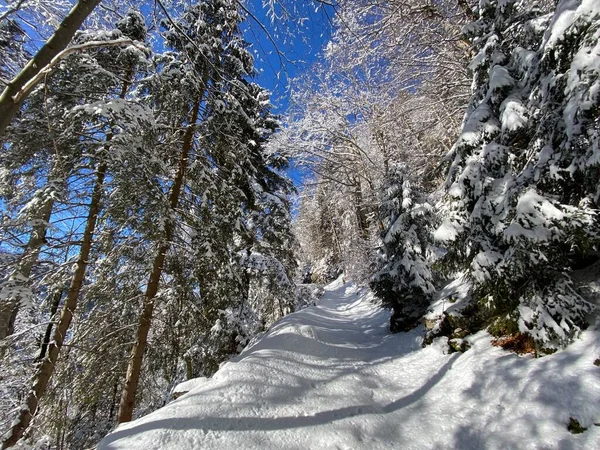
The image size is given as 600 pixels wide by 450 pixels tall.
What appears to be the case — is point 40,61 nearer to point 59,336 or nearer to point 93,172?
point 93,172

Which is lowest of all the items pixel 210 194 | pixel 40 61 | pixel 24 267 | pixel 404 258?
pixel 404 258

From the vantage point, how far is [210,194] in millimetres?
6379

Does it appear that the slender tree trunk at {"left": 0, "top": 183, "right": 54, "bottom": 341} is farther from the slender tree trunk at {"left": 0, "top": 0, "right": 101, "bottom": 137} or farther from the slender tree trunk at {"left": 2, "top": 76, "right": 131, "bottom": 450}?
the slender tree trunk at {"left": 0, "top": 0, "right": 101, "bottom": 137}

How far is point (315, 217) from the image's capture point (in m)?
36.8

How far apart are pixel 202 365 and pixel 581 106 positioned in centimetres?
913

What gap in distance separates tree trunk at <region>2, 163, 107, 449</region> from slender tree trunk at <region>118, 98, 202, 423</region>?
1.10 m

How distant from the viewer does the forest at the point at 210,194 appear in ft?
11.0

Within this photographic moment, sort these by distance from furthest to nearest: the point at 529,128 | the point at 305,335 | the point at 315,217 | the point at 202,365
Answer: the point at 315,217 → the point at 202,365 → the point at 305,335 → the point at 529,128

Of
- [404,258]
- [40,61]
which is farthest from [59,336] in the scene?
[404,258]

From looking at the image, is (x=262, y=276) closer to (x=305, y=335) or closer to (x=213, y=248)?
(x=305, y=335)

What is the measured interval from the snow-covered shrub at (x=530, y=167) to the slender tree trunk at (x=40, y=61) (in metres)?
4.43

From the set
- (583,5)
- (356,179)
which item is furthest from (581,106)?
(356,179)

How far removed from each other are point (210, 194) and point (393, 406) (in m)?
5.28

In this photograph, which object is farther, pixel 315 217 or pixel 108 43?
pixel 315 217
